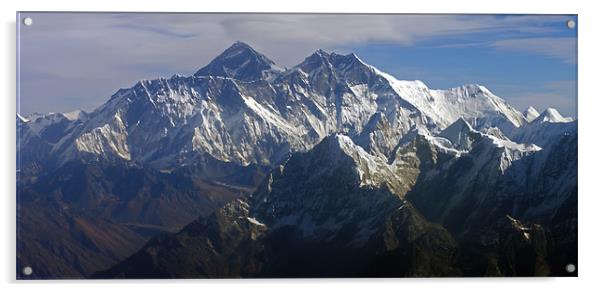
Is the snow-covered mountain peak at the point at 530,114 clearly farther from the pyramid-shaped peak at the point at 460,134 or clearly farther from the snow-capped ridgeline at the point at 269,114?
the pyramid-shaped peak at the point at 460,134

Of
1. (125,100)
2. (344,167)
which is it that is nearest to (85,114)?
(125,100)

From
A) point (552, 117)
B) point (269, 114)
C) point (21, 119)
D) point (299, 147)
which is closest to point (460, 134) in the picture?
point (552, 117)

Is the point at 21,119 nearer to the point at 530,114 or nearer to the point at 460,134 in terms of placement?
the point at 460,134

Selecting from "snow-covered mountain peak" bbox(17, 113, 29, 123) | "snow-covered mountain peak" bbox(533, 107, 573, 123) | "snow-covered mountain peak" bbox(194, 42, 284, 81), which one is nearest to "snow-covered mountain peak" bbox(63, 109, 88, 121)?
"snow-covered mountain peak" bbox(17, 113, 29, 123)

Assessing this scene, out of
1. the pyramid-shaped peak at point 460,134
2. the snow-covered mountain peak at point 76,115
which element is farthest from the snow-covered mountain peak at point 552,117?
the snow-covered mountain peak at point 76,115

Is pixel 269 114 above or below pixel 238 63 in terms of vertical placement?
below
